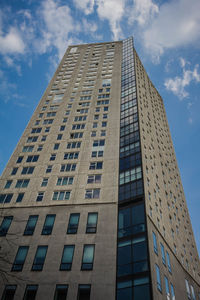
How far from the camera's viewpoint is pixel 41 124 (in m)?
48.6

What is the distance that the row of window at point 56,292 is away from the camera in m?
24.5

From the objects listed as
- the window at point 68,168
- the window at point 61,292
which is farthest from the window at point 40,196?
the window at point 61,292

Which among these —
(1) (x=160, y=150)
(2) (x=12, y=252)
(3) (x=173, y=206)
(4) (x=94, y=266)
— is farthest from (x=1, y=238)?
(1) (x=160, y=150)

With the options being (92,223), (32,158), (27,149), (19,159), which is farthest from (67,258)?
(27,149)

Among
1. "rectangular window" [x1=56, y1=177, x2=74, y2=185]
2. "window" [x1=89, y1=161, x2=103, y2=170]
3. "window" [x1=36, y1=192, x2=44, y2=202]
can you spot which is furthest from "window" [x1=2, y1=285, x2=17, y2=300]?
"window" [x1=89, y1=161, x2=103, y2=170]

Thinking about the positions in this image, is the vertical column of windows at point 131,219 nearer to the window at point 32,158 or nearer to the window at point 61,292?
the window at point 61,292

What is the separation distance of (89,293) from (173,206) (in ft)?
83.1

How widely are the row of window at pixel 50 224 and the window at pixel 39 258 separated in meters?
2.01

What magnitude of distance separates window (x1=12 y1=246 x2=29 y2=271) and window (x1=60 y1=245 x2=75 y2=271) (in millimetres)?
4425

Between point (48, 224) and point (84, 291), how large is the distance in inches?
364

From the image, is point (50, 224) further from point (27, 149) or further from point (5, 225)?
point (27, 149)

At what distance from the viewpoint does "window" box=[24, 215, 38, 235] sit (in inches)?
1210

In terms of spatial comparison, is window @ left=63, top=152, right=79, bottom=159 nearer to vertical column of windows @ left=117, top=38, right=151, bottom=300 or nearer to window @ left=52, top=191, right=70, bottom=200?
window @ left=52, top=191, right=70, bottom=200

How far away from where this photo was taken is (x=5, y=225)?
31906 mm
